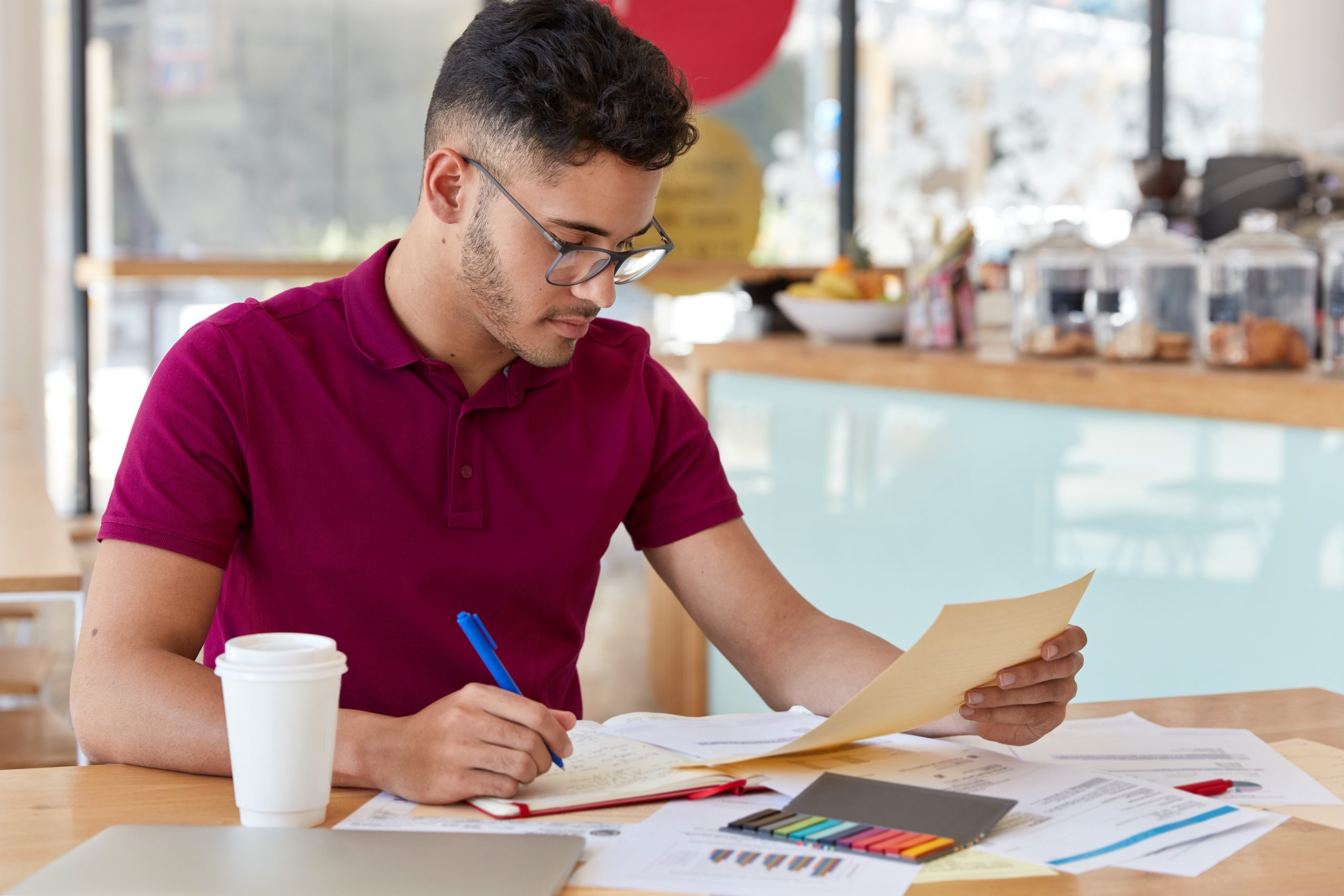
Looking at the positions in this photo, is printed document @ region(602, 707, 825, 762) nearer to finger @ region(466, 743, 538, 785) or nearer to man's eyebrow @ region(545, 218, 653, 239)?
finger @ region(466, 743, 538, 785)

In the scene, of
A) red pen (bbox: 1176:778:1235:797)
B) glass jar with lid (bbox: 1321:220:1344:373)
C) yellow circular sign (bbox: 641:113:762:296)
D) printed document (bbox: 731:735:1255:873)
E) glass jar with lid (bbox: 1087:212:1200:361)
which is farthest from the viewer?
yellow circular sign (bbox: 641:113:762:296)

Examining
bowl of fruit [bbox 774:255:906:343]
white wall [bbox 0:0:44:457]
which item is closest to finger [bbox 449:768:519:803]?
bowl of fruit [bbox 774:255:906:343]

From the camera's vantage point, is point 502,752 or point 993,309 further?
point 993,309

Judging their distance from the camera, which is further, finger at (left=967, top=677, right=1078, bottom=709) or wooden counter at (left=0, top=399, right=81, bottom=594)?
wooden counter at (left=0, top=399, right=81, bottom=594)

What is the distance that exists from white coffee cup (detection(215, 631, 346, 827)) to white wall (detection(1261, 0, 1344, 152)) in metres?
5.07

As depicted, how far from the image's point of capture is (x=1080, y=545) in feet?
7.93

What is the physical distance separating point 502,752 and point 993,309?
2.33 meters

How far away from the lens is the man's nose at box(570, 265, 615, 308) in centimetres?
129

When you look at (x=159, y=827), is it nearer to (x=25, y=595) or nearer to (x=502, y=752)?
(x=502, y=752)

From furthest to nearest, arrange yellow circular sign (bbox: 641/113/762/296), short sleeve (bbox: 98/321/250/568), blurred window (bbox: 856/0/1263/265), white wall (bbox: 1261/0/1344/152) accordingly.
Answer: blurred window (bbox: 856/0/1263/265), white wall (bbox: 1261/0/1344/152), yellow circular sign (bbox: 641/113/762/296), short sleeve (bbox: 98/321/250/568)

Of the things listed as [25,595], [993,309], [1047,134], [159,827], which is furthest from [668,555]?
[1047,134]

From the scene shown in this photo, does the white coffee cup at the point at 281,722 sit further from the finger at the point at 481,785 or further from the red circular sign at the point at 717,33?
the red circular sign at the point at 717,33

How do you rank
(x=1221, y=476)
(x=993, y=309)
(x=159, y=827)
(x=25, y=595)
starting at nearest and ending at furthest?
1. (x=159, y=827)
2. (x=25, y=595)
3. (x=1221, y=476)
4. (x=993, y=309)

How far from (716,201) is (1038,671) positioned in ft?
11.0
